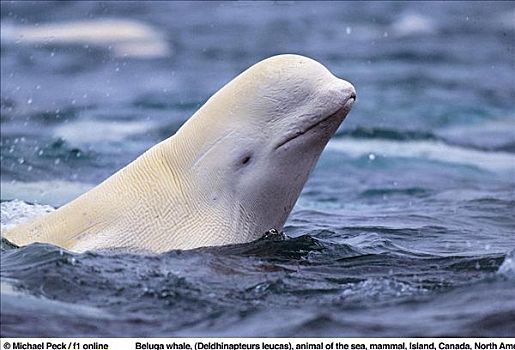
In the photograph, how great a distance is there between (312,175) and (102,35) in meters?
6.67

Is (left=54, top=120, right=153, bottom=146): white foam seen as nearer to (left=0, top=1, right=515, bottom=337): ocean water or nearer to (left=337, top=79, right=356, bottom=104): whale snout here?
(left=0, top=1, right=515, bottom=337): ocean water

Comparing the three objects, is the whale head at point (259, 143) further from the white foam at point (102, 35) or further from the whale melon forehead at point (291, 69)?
the white foam at point (102, 35)

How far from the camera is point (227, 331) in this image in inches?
221

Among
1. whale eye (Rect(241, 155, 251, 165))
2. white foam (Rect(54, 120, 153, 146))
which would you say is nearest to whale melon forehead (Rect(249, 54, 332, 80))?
whale eye (Rect(241, 155, 251, 165))

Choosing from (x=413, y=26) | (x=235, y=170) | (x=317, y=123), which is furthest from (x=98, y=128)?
(x=317, y=123)

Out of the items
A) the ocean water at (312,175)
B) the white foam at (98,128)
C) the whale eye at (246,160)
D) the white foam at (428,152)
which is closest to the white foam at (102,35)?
the ocean water at (312,175)

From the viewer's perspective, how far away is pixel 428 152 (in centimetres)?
1480

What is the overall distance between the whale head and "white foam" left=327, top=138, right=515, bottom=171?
7.28 metres

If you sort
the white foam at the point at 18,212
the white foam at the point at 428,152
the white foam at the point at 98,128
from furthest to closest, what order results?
the white foam at the point at 98,128
the white foam at the point at 428,152
the white foam at the point at 18,212

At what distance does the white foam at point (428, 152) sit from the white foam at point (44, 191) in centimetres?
373

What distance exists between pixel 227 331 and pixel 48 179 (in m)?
7.93

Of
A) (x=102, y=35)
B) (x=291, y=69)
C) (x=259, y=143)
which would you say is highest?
(x=102, y=35)

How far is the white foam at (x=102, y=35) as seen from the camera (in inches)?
744

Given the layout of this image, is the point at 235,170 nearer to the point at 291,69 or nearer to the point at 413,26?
the point at 291,69
